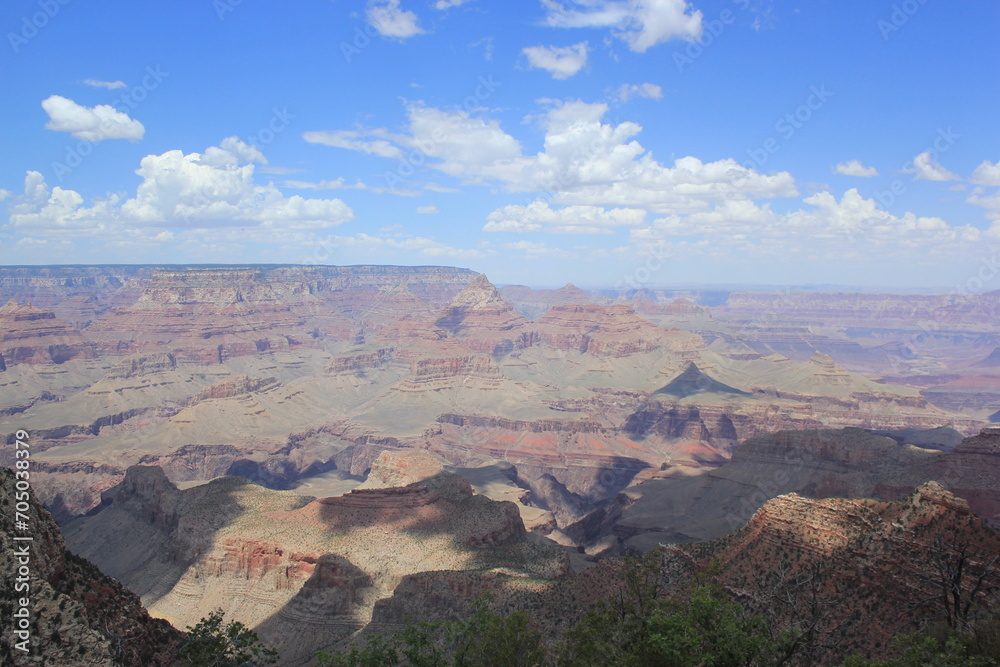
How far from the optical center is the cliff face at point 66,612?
79.7 ft

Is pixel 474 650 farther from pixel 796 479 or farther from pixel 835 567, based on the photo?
pixel 796 479

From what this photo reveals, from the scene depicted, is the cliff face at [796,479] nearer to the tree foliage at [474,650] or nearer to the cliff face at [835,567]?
the cliff face at [835,567]

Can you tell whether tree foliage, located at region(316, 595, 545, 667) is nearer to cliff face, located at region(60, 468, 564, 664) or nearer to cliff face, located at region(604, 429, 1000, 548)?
cliff face, located at region(60, 468, 564, 664)

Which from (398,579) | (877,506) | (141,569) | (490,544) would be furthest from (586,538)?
(877,506)

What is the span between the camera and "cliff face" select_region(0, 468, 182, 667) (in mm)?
24281

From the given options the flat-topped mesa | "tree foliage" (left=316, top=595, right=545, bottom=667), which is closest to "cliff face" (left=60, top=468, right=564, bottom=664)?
the flat-topped mesa

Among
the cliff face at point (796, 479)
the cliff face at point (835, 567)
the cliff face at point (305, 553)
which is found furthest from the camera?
the cliff face at point (796, 479)

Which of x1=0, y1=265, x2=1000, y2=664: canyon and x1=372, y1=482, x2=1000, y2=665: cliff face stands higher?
x1=372, y1=482, x2=1000, y2=665: cliff face

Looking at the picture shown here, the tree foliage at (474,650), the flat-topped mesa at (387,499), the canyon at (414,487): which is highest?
the tree foliage at (474,650)

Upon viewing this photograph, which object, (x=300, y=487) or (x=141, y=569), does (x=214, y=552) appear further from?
(x=300, y=487)

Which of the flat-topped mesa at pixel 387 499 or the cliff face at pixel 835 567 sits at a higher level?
the cliff face at pixel 835 567

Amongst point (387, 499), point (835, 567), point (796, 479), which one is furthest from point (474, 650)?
point (796, 479)

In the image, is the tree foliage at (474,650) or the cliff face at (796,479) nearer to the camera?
the tree foliage at (474,650)

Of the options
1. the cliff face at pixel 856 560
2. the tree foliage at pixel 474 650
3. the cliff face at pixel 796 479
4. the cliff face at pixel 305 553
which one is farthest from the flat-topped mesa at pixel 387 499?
the tree foliage at pixel 474 650
